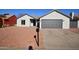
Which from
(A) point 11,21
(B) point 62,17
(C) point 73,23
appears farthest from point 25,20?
(C) point 73,23

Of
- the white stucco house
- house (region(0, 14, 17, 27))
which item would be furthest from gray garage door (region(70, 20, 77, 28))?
house (region(0, 14, 17, 27))

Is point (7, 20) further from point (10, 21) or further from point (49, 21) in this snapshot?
point (49, 21)

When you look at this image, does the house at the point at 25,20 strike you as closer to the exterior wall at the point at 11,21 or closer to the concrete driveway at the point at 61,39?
the exterior wall at the point at 11,21

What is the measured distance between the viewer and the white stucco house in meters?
3.59

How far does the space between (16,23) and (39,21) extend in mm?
378

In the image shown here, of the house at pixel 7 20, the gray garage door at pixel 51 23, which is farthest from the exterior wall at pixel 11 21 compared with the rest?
the gray garage door at pixel 51 23

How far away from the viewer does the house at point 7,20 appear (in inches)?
141

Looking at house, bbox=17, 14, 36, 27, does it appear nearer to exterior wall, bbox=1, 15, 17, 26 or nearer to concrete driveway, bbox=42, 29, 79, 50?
exterior wall, bbox=1, 15, 17, 26

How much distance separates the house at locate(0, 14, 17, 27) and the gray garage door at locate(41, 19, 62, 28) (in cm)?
48

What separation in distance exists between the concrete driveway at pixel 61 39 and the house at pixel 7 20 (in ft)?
1.76
